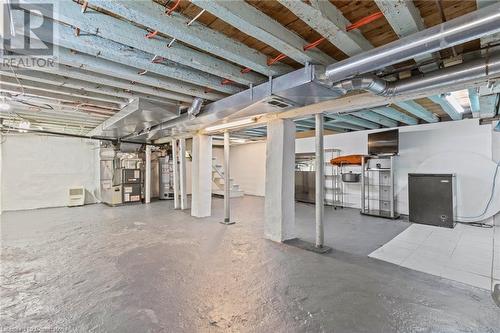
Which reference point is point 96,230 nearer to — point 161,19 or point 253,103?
point 253,103

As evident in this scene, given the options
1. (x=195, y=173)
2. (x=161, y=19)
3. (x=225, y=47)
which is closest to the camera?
(x=161, y=19)

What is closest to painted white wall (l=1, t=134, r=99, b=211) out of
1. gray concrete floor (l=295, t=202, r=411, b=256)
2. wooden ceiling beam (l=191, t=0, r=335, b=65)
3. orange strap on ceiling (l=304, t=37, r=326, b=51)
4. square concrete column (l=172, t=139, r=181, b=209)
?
square concrete column (l=172, t=139, r=181, b=209)

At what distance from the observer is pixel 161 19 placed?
5.59 ft

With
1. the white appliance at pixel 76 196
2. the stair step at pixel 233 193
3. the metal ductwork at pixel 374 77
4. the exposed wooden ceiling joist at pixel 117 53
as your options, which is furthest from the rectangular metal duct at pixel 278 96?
the white appliance at pixel 76 196

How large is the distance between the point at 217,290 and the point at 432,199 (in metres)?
4.73

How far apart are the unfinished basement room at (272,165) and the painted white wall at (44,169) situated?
54.5 inches

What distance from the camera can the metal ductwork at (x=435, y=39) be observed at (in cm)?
134

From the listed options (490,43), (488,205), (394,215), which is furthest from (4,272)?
(488,205)

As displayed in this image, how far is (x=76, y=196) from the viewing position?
7.25m

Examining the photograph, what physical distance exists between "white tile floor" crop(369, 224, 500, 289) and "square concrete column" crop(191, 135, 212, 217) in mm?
3621

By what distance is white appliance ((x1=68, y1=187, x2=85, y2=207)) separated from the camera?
7.15 metres

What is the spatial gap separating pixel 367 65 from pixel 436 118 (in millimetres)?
4576

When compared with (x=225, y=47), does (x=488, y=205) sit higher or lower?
lower

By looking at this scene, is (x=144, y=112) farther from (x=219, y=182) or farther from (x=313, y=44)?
(x=219, y=182)
